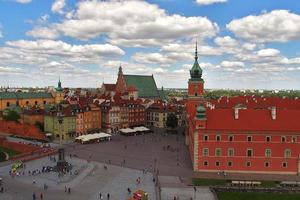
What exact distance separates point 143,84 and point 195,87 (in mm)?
73934

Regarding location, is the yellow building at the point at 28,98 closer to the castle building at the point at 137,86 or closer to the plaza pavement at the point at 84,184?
the castle building at the point at 137,86

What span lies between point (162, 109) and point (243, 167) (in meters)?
63.3

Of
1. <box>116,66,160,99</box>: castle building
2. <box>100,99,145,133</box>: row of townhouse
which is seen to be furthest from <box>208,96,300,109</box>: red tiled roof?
<box>116,66,160,99</box>: castle building

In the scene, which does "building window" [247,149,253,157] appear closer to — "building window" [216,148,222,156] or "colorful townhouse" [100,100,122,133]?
"building window" [216,148,222,156]

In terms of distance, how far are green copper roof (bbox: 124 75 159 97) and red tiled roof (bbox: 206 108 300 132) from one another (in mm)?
86762

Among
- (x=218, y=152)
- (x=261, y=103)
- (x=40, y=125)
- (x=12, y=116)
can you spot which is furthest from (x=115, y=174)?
(x=12, y=116)

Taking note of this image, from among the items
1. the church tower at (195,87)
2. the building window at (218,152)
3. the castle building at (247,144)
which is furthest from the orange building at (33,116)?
the building window at (218,152)

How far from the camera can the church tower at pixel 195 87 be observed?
8019 cm

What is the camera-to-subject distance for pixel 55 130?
93125mm

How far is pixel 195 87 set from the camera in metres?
80.3

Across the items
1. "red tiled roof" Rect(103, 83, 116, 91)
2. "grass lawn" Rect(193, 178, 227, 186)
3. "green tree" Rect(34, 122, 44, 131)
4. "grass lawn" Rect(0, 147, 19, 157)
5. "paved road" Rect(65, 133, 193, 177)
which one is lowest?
"grass lawn" Rect(193, 178, 227, 186)

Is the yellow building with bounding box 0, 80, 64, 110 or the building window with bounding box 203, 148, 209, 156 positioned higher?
the yellow building with bounding box 0, 80, 64, 110

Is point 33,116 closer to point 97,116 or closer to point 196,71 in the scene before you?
point 97,116

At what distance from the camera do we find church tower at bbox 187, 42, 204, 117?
80.2 metres
